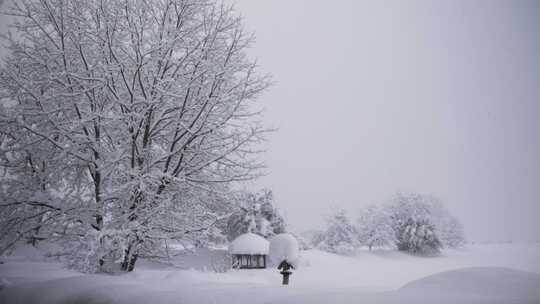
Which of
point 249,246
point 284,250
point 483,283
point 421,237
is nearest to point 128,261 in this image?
point 284,250

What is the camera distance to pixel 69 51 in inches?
305

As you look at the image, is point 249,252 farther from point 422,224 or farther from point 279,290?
point 279,290

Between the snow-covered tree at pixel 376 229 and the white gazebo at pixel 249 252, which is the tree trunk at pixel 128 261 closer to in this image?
the white gazebo at pixel 249 252

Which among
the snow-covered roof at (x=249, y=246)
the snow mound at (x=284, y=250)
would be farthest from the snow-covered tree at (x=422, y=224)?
the snow mound at (x=284, y=250)

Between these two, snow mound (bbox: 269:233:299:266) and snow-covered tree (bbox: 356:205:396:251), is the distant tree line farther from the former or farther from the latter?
snow mound (bbox: 269:233:299:266)

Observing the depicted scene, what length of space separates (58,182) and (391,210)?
52523mm

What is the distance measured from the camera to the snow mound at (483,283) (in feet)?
8.43

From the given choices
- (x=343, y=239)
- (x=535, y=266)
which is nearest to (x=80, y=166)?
(x=535, y=266)

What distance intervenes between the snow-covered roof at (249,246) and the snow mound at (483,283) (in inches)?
1225

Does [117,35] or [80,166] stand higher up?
[117,35]

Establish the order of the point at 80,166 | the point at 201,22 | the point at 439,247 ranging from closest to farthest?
the point at 80,166 → the point at 201,22 → the point at 439,247

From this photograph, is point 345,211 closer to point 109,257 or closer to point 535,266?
point 535,266

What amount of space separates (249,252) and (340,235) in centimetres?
2005

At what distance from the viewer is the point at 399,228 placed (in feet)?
164
